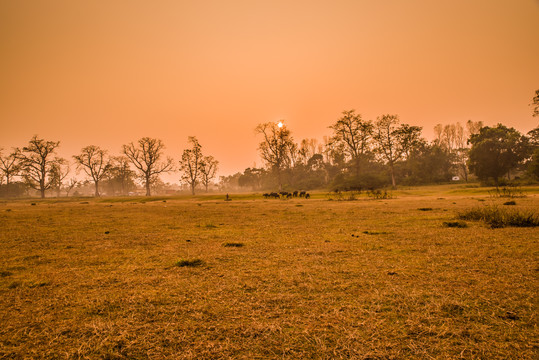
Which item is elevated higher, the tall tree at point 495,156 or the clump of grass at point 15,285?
the tall tree at point 495,156

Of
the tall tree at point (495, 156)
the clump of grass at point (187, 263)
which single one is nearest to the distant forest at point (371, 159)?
the tall tree at point (495, 156)

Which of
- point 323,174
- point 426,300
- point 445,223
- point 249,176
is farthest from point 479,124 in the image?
point 426,300

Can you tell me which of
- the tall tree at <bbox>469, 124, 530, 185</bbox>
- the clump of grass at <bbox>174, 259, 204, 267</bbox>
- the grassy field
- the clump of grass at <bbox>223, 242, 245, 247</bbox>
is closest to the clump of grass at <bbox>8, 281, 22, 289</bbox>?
the grassy field

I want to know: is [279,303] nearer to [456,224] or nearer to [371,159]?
[456,224]

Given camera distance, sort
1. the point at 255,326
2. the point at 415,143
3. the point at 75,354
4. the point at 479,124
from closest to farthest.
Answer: the point at 75,354, the point at 255,326, the point at 415,143, the point at 479,124

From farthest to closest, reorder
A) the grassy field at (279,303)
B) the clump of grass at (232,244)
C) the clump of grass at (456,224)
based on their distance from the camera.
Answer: the clump of grass at (456,224) → the clump of grass at (232,244) → the grassy field at (279,303)

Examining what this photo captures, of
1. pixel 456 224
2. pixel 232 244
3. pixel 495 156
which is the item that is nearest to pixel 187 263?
pixel 232 244

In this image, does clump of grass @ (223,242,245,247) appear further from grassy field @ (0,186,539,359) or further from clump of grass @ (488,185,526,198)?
clump of grass @ (488,185,526,198)

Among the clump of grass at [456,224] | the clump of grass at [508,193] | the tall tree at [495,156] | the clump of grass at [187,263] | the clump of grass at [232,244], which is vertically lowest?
the clump of grass at [508,193]

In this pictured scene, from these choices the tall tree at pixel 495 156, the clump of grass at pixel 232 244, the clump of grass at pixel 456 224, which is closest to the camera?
the clump of grass at pixel 232 244

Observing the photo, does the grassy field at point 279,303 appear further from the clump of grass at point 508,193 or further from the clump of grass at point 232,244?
the clump of grass at point 508,193

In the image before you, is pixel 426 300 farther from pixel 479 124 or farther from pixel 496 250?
pixel 479 124

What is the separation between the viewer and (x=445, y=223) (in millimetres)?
7680

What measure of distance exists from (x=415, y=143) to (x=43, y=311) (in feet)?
248
